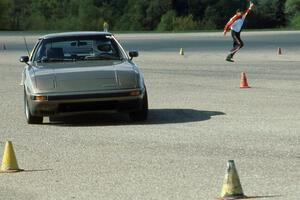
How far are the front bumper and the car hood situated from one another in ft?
0.34

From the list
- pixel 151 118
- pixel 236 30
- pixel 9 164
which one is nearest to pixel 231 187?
pixel 9 164

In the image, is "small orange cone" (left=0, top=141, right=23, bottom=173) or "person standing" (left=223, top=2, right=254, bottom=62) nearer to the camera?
"small orange cone" (left=0, top=141, right=23, bottom=173)

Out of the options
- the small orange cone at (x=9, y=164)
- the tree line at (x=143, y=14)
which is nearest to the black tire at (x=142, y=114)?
the small orange cone at (x=9, y=164)

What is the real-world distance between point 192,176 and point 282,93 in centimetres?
944

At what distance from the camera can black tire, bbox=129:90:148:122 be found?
13.8 m

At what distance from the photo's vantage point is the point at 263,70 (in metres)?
25.8

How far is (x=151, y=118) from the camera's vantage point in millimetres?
14500

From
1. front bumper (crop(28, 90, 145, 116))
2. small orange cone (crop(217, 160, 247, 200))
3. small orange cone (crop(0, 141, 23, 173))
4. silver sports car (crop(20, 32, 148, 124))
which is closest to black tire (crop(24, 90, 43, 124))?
silver sports car (crop(20, 32, 148, 124))

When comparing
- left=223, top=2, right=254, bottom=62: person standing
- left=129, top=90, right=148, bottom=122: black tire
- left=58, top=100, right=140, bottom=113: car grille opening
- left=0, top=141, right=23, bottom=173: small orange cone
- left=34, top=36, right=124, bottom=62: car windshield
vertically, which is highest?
left=34, top=36, right=124, bottom=62: car windshield

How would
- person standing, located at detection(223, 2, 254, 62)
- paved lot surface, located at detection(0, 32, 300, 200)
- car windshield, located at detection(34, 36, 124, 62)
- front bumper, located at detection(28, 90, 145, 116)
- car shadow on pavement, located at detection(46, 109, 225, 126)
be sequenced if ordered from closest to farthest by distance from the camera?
paved lot surface, located at detection(0, 32, 300, 200), front bumper, located at detection(28, 90, 145, 116), car shadow on pavement, located at detection(46, 109, 225, 126), car windshield, located at detection(34, 36, 124, 62), person standing, located at detection(223, 2, 254, 62)

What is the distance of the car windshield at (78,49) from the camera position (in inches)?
583

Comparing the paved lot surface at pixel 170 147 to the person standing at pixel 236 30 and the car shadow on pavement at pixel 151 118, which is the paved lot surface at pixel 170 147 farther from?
the person standing at pixel 236 30

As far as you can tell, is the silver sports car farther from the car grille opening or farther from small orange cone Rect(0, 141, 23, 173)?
small orange cone Rect(0, 141, 23, 173)

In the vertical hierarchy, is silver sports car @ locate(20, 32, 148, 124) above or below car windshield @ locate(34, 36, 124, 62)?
below
